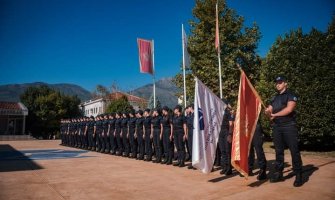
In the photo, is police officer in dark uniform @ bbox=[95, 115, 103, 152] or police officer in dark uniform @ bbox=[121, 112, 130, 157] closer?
police officer in dark uniform @ bbox=[121, 112, 130, 157]

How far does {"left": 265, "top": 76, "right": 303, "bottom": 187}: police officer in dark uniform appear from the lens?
19.6 feet

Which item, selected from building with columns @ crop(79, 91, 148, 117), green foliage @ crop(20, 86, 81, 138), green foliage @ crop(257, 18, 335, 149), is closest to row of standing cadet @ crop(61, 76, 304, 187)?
green foliage @ crop(257, 18, 335, 149)

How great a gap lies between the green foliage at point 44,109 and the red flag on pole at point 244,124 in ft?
145

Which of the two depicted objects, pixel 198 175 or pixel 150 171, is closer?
pixel 198 175

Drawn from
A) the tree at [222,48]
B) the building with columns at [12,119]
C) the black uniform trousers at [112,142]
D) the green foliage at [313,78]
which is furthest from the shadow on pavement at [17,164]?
the building with columns at [12,119]

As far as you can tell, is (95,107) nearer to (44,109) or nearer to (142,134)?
(44,109)

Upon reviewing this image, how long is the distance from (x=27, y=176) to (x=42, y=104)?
42008mm

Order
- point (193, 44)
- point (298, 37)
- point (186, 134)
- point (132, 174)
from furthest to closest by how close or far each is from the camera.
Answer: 1. point (193, 44)
2. point (298, 37)
3. point (186, 134)
4. point (132, 174)

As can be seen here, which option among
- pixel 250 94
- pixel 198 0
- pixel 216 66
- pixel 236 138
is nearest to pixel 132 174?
pixel 236 138

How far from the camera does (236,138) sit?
6.26m

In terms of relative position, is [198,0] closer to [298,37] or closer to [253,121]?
[298,37]

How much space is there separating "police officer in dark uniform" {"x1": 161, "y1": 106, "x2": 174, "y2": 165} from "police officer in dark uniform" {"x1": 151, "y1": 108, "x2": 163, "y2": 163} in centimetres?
25

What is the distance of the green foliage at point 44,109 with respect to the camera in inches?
1821

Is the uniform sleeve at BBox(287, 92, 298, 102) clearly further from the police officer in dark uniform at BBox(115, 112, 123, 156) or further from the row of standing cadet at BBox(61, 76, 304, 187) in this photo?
the police officer in dark uniform at BBox(115, 112, 123, 156)
